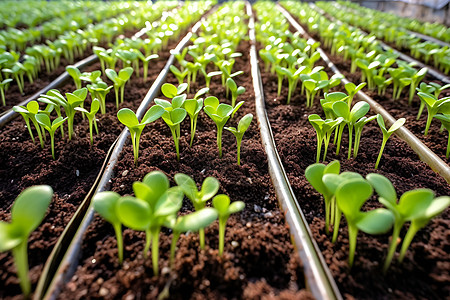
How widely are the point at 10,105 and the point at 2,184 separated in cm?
109

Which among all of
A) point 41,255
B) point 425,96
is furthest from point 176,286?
point 425,96

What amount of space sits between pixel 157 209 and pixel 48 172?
103cm

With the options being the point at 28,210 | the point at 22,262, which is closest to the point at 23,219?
the point at 28,210

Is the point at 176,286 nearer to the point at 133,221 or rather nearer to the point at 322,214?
the point at 133,221

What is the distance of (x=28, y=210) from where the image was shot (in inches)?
32.6

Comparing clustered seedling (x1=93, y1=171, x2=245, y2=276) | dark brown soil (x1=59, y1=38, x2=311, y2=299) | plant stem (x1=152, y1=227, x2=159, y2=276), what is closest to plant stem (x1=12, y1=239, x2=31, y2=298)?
dark brown soil (x1=59, y1=38, x2=311, y2=299)

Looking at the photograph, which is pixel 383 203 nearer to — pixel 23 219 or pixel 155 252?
pixel 155 252

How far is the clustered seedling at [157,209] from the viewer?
33.0 inches

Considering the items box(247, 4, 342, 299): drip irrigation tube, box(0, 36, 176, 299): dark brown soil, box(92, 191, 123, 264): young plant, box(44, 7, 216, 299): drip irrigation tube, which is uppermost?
box(92, 191, 123, 264): young plant

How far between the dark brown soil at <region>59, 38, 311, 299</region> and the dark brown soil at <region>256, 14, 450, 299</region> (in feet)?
0.51

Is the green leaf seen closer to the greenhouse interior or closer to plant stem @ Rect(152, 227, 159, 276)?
the greenhouse interior

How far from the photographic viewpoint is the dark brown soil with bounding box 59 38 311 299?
947 mm

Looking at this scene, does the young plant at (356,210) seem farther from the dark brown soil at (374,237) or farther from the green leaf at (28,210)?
the green leaf at (28,210)

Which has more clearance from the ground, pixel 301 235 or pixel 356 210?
pixel 356 210
